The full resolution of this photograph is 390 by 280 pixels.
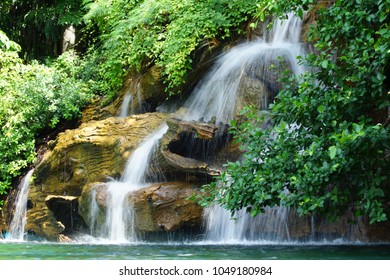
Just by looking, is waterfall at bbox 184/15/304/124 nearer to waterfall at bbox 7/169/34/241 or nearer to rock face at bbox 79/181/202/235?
rock face at bbox 79/181/202/235

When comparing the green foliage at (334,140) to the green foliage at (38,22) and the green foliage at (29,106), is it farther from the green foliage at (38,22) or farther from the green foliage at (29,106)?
the green foliage at (38,22)

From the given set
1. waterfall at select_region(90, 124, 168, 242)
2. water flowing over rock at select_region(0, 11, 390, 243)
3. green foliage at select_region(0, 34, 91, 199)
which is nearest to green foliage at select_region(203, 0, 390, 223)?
water flowing over rock at select_region(0, 11, 390, 243)

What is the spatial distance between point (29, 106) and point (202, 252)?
7.74m

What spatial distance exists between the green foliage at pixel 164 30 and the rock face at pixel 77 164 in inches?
55.0

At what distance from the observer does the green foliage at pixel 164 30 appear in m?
12.1

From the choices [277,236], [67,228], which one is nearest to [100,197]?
[67,228]

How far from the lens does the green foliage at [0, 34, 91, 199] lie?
13.5 metres

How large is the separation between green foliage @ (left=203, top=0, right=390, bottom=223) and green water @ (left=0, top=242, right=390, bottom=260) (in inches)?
28.4

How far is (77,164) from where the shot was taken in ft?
38.4

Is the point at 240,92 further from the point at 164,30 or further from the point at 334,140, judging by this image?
the point at 334,140

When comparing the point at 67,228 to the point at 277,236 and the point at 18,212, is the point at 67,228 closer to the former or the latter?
the point at 18,212

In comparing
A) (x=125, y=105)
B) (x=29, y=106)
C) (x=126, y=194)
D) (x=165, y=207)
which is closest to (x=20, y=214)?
(x=29, y=106)

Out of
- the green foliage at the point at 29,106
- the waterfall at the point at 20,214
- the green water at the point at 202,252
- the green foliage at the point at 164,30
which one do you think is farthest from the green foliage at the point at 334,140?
the green foliage at the point at 29,106

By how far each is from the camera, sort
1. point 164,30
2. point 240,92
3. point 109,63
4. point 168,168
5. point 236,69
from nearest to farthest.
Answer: point 168,168 < point 240,92 < point 236,69 < point 164,30 < point 109,63
